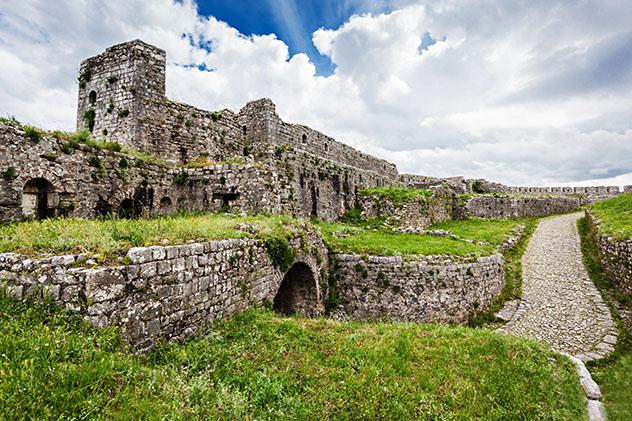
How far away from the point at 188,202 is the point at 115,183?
3.03 m

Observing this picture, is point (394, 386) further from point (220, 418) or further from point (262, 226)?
point (262, 226)

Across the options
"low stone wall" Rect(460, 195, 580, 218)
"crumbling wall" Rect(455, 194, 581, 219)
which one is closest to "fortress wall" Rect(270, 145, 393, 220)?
"crumbling wall" Rect(455, 194, 581, 219)

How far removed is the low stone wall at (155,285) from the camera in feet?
14.8

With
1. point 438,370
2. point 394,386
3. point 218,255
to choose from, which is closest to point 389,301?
point 438,370

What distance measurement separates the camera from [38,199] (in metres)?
8.51

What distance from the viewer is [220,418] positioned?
14.1ft

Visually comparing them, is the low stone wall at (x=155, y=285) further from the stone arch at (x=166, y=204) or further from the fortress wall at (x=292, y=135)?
the fortress wall at (x=292, y=135)

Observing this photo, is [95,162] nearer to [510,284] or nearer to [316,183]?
[316,183]

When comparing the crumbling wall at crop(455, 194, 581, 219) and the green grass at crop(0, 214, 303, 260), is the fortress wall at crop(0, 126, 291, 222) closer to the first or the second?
the green grass at crop(0, 214, 303, 260)

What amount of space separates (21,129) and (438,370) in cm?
1151

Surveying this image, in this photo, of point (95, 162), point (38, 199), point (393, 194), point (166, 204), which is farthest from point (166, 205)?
point (393, 194)

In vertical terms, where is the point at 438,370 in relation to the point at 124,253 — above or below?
below

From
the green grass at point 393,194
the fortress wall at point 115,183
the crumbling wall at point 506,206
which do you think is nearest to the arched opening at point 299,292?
the fortress wall at point 115,183

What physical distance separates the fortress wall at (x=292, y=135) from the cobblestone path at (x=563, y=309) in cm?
1376
